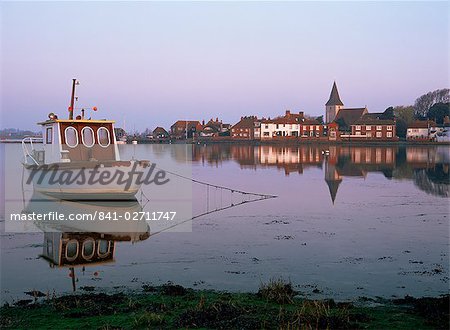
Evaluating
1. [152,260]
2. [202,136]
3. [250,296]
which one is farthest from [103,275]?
[202,136]

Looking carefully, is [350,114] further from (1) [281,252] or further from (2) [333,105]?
(1) [281,252]

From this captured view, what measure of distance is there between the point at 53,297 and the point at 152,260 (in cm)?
343

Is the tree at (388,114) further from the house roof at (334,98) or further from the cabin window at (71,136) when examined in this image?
the cabin window at (71,136)

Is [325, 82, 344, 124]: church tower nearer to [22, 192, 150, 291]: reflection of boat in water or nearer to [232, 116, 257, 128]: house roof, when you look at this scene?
[232, 116, 257, 128]: house roof

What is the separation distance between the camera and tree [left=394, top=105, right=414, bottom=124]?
411ft

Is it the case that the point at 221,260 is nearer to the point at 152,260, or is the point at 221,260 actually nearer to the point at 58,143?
the point at 152,260

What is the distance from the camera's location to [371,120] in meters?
117

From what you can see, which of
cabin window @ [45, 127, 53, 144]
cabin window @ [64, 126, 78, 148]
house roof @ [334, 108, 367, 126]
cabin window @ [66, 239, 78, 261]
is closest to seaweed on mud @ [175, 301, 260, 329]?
cabin window @ [66, 239, 78, 261]

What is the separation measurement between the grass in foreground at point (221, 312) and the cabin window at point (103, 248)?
11.2 feet

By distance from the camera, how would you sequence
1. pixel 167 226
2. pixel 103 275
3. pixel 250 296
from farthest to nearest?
1. pixel 167 226
2. pixel 103 275
3. pixel 250 296

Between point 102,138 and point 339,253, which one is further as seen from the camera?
point 102,138

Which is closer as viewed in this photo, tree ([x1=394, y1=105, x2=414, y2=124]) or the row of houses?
the row of houses

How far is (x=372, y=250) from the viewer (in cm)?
1305

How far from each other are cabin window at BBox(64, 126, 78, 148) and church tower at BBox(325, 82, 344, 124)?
4798 inches
